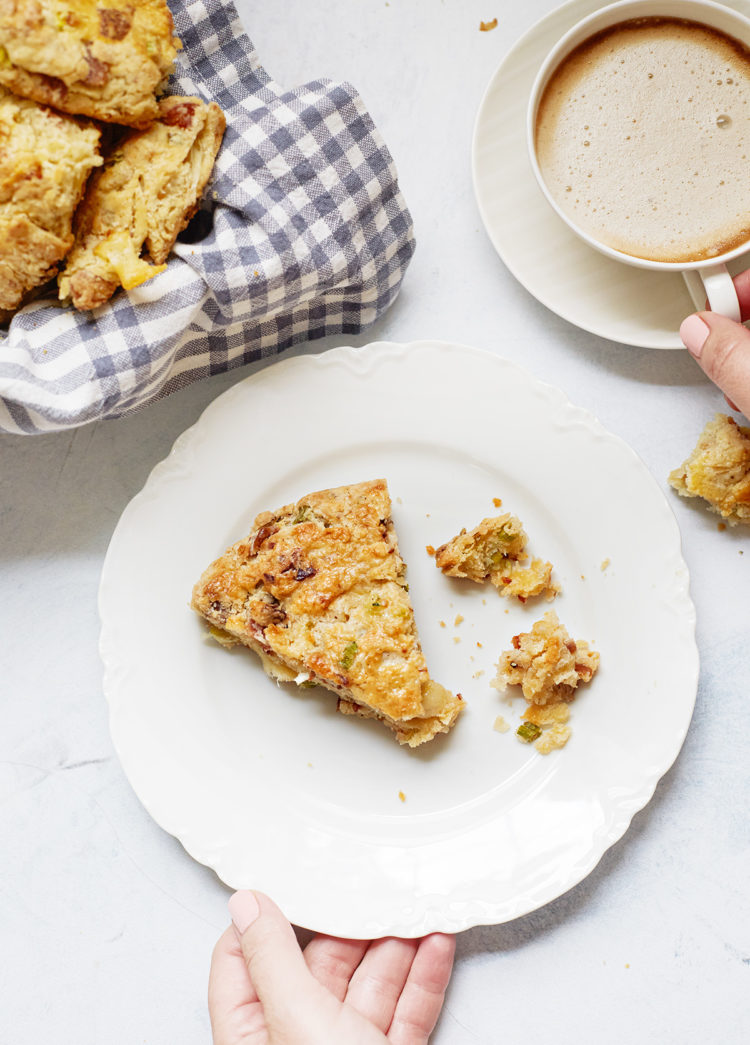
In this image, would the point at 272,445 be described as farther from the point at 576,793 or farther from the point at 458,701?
the point at 576,793

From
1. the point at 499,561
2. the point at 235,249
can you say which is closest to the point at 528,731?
the point at 499,561

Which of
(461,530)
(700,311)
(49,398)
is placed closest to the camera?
(49,398)

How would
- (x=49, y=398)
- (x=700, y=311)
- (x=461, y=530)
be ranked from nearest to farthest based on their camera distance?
1. (x=49, y=398)
2. (x=700, y=311)
3. (x=461, y=530)

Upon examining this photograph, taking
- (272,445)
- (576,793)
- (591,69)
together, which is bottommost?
(576,793)

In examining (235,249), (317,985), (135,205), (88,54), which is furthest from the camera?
(317,985)

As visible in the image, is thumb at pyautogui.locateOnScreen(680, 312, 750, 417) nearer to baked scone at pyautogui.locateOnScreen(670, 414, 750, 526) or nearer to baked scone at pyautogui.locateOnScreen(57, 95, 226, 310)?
baked scone at pyautogui.locateOnScreen(670, 414, 750, 526)

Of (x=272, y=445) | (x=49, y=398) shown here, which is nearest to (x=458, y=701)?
(x=272, y=445)

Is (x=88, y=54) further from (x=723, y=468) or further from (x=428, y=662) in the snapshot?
(x=723, y=468)

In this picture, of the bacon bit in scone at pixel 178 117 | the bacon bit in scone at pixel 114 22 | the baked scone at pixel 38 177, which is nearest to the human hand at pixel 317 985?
the baked scone at pixel 38 177
